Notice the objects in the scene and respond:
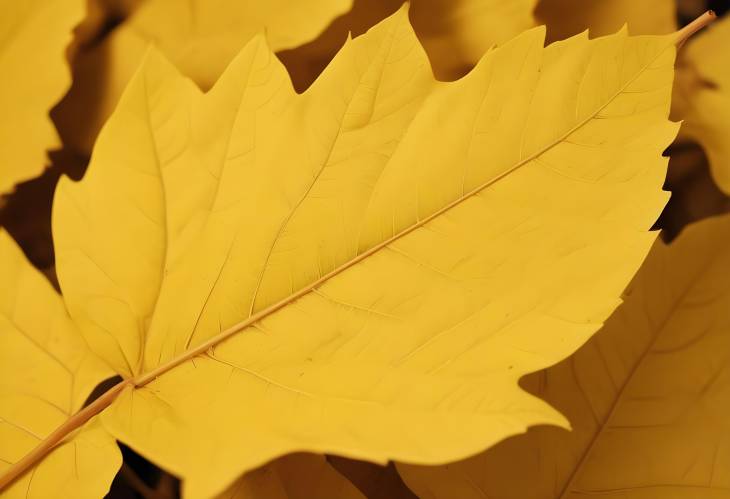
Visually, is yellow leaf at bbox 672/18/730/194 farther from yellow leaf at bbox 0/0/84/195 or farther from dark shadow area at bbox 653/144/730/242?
yellow leaf at bbox 0/0/84/195

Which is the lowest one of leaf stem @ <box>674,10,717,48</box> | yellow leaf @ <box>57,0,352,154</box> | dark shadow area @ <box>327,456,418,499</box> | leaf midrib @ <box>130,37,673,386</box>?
dark shadow area @ <box>327,456,418,499</box>

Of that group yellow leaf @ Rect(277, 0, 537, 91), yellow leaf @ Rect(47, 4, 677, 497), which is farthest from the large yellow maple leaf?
yellow leaf @ Rect(277, 0, 537, 91)

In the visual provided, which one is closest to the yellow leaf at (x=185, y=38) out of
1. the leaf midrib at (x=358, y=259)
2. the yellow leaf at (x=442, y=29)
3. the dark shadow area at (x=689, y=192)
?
the yellow leaf at (x=442, y=29)

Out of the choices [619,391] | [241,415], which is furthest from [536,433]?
[241,415]

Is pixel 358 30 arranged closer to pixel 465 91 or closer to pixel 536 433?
pixel 465 91

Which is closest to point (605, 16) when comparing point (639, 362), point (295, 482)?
point (639, 362)

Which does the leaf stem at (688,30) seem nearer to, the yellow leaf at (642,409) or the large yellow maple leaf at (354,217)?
the large yellow maple leaf at (354,217)

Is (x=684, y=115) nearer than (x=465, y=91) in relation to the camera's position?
No
